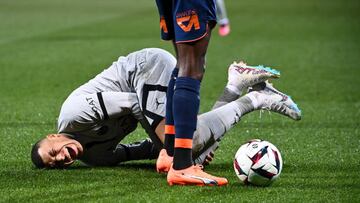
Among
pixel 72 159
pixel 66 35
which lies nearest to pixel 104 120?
pixel 72 159

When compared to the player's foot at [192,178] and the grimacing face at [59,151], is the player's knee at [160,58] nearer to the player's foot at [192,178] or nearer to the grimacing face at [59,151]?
the grimacing face at [59,151]

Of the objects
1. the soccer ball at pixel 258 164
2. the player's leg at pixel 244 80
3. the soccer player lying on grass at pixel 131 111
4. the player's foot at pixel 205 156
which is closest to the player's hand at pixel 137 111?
the soccer player lying on grass at pixel 131 111

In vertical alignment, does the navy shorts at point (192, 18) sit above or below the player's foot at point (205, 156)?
above

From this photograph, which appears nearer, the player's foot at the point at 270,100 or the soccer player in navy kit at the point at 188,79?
the soccer player in navy kit at the point at 188,79

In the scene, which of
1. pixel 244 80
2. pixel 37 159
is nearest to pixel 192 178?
pixel 37 159

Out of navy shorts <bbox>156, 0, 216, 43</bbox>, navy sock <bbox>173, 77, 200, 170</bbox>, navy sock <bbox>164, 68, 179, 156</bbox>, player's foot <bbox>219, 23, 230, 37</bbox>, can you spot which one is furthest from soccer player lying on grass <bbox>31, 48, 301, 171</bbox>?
player's foot <bbox>219, 23, 230, 37</bbox>

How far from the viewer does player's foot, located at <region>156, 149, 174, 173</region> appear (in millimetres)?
6090

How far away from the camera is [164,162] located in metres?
6.09

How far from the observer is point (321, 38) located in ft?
59.8

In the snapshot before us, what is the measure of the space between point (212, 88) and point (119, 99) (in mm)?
5263

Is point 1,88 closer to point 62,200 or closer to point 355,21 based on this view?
point 62,200

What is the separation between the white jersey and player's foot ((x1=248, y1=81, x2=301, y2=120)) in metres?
0.67

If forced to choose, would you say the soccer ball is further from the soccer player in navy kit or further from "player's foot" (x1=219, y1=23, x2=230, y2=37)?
"player's foot" (x1=219, y1=23, x2=230, y2=37)

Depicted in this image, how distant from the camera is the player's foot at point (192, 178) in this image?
5664 millimetres
